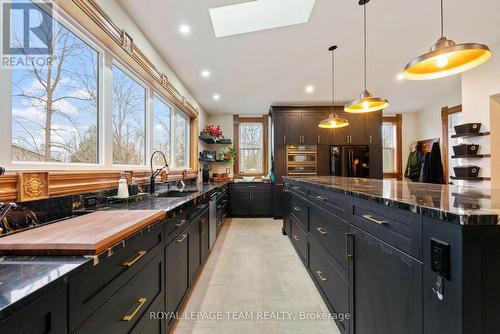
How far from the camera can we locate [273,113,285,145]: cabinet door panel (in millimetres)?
5075

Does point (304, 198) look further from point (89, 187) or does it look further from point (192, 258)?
point (89, 187)

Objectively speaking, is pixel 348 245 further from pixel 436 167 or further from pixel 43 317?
pixel 436 167

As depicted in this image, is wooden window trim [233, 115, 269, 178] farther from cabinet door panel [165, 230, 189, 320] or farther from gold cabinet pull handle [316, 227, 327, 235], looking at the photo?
cabinet door panel [165, 230, 189, 320]

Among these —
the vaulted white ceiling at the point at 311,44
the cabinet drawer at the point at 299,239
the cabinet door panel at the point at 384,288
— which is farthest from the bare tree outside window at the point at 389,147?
the cabinet door panel at the point at 384,288

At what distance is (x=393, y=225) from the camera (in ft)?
3.18

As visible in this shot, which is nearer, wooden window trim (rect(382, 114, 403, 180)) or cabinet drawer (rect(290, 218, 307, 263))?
cabinet drawer (rect(290, 218, 307, 263))

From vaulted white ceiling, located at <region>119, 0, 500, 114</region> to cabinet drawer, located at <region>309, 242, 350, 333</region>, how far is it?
2530mm

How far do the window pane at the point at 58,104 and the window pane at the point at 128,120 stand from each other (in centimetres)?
30

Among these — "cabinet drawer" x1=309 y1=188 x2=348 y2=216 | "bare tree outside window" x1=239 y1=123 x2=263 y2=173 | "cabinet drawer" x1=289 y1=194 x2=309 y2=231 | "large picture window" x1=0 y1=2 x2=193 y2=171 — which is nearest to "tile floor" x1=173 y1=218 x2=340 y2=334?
"cabinet drawer" x1=289 y1=194 x2=309 y2=231

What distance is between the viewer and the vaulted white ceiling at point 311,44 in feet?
Result: 7.87

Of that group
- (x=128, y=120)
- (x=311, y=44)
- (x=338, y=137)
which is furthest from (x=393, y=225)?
(x=338, y=137)

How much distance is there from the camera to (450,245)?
68 centimetres

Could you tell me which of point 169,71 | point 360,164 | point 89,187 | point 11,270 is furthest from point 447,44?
point 360,164

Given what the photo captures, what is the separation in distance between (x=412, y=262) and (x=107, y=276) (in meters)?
1.16
